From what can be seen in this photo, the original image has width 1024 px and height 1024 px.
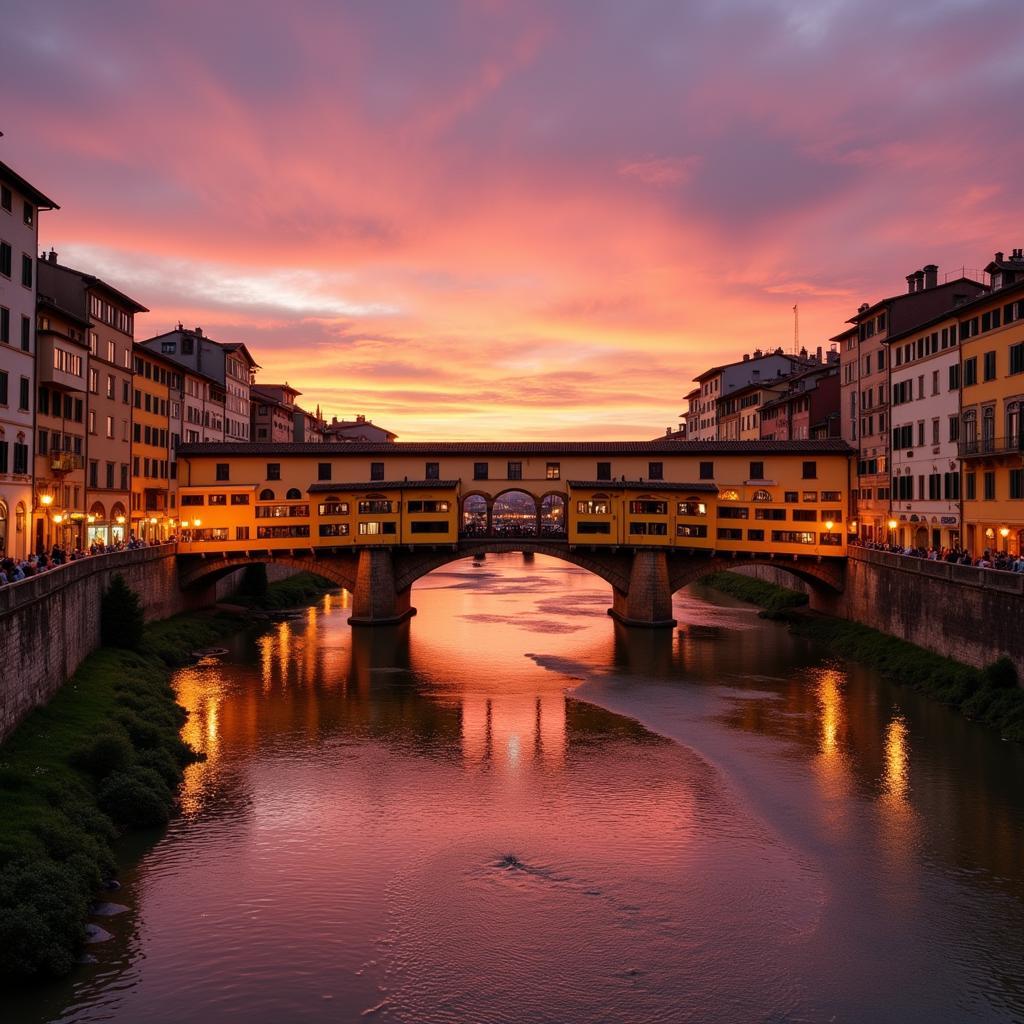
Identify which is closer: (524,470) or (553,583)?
(524,470)

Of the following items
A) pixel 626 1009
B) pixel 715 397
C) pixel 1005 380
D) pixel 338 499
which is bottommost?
pixel 626 1009

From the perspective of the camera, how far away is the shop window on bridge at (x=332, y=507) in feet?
223

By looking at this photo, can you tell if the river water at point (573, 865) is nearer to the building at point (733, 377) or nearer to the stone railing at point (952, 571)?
the stone railing at point (952, 571)

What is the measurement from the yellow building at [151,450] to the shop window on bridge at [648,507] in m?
33.5

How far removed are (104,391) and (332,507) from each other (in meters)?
16.0

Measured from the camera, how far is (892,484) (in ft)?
207

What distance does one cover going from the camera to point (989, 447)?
49.5 meters

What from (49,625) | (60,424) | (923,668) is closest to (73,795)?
(49,625)

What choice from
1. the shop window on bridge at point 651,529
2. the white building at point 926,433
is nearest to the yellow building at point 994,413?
the white building at point 926,433

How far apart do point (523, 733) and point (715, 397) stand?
93.9 metres

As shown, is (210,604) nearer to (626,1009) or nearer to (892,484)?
(892,484)

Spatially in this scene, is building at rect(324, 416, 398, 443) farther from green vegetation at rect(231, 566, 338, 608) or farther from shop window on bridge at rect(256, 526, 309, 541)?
shop window on bridge at rect(256, 526, 309, 541)

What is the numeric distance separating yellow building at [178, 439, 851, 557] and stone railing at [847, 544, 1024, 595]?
8501 millimetres

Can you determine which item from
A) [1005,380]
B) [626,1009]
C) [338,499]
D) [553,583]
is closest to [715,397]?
[553,583]
